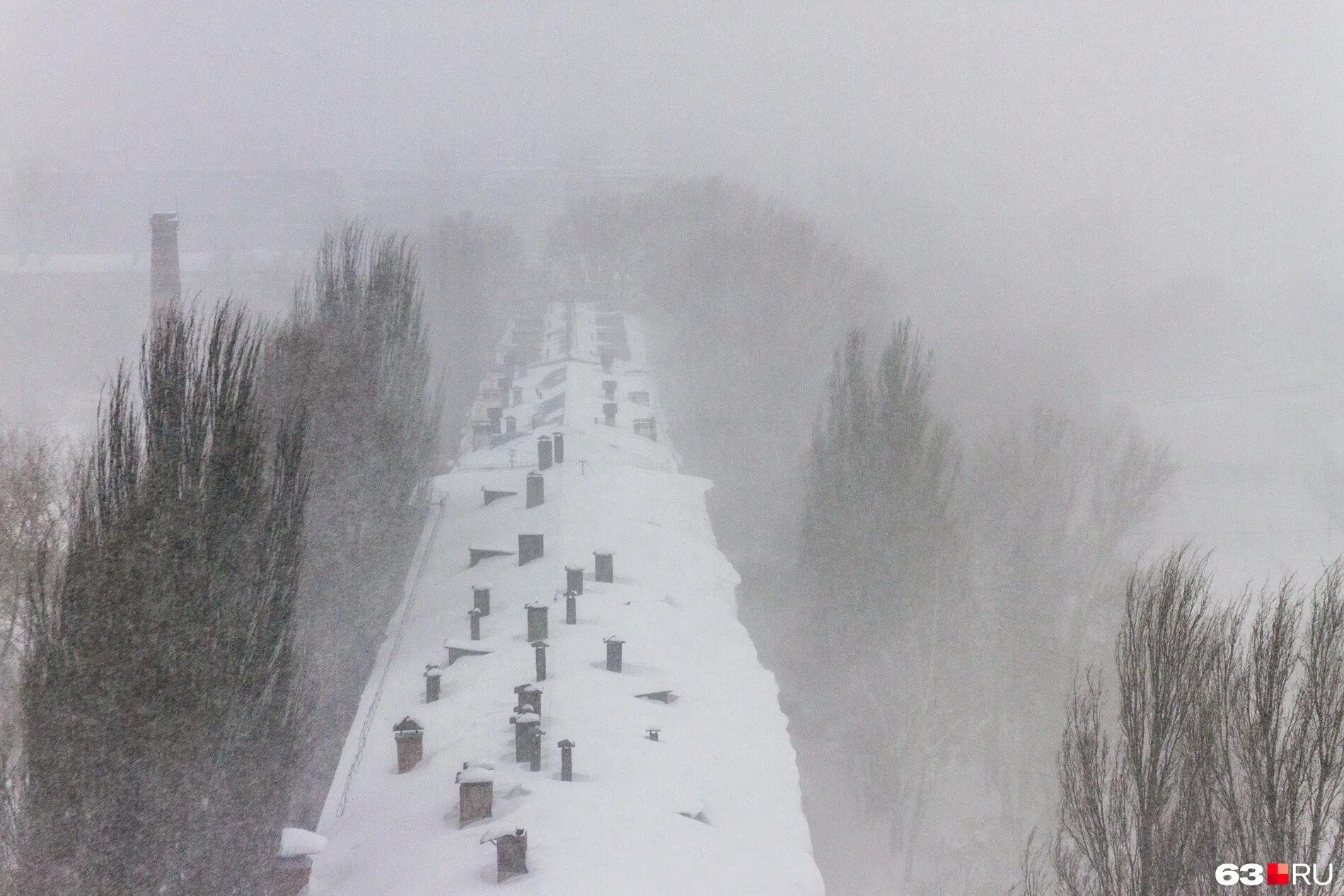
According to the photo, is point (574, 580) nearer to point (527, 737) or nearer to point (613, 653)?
point (613, 653)

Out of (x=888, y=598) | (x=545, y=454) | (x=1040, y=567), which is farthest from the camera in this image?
(x=545, y=454)

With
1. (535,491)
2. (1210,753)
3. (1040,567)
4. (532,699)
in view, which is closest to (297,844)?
(532,699)

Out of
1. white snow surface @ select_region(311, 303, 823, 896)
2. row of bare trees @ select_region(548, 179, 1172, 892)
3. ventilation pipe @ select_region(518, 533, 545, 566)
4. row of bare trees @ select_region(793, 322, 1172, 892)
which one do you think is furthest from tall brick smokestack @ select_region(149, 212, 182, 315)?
row of bare trees @ select_region(793, 322, 1172, 892)

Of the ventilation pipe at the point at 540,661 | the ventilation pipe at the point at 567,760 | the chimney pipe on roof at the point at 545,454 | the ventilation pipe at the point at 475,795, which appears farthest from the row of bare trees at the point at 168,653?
the chimney pipe on roof at the point at 545,454

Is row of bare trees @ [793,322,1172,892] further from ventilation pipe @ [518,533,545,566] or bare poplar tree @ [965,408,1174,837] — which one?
ventilation pipe @ [518,533,545,566]

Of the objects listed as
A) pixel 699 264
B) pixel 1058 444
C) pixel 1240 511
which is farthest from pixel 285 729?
pixel 699 264

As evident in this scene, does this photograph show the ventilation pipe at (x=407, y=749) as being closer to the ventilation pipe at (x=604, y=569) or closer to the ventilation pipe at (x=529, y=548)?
the ventilation pipe at (x=604, y=569)

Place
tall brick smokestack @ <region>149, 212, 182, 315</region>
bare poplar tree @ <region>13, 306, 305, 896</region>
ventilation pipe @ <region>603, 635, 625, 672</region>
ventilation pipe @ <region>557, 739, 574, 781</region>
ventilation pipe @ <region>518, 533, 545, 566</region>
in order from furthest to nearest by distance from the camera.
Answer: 1. tall brick smokestack @ <region>149, 212, 182, 315</region>
2. ventilation pipe @ <region>518, 533, 545, 566</region>
3. ventilation pipe @ <region>603, 635, 625, 672</region>
4. ventilation pipe @ <region>557, 739, 574, 781</region>
5. bare poplar tree @ <region>13, 306, 305, 896</region>

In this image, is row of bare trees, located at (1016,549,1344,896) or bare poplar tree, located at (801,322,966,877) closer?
row of bare trees, located at (1016,549,1344,896)
